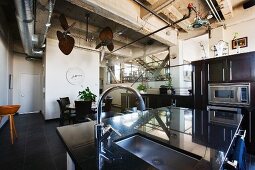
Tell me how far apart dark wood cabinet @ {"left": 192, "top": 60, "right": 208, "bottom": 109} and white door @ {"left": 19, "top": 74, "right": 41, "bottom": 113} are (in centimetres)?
764

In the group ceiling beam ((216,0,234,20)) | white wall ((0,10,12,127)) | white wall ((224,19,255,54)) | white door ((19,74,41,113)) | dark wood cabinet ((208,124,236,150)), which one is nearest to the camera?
dark wood cabinet ((208,124,236,150))

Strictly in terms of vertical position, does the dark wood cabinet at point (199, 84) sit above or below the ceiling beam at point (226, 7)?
below

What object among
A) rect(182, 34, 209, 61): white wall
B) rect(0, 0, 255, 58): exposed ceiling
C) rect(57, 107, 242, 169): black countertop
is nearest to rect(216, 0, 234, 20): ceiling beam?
rect(0, 0, 255, 58): exposed ceiling


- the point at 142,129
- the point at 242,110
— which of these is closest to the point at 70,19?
the point at 142,129

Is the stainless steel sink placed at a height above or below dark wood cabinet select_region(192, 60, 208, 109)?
below

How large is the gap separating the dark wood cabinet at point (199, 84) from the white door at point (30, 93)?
25.1 ft

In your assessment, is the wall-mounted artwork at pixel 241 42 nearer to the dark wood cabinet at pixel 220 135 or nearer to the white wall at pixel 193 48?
the white wall at pixel 193 48

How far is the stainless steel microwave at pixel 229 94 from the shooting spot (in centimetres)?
256

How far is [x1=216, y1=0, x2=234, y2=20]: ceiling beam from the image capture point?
10.8 ft

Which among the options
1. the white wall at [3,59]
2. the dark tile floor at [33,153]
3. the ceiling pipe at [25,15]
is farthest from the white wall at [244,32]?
the white wall at [3,59]

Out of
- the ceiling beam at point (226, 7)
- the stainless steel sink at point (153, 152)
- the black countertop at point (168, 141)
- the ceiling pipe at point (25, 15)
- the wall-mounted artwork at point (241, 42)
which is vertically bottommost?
the stainless steel sink at point (153, 152)

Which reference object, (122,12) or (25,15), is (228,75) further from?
(25,15)

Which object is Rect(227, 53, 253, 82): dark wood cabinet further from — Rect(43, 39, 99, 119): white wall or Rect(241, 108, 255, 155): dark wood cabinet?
Rect(43, 39, 99, 119): white wall

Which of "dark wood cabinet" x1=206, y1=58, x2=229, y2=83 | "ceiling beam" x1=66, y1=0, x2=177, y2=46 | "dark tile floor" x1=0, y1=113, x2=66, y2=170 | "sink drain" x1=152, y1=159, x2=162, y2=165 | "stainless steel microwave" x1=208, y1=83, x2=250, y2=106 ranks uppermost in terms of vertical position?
"ceiling beam" x1=66, y1=0, x2=177, y2=46
